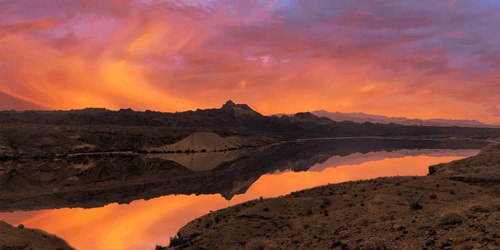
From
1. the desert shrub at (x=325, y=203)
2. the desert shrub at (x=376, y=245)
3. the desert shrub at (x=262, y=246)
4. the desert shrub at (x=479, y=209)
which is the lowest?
the desert shrub at (x=325, y=203)

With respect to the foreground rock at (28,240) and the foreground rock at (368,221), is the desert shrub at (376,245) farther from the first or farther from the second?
the foreground rock at (28,240)

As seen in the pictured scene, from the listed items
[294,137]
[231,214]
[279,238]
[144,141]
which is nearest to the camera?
[279,238]

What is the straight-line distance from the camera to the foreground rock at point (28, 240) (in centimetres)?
1284

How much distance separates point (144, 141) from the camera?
113 m

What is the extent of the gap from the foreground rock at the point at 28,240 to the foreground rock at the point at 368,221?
6.59 meters

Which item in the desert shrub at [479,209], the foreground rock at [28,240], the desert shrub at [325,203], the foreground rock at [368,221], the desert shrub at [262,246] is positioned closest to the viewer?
the foreground rock at [368,221]

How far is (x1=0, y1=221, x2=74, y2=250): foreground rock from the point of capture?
506 inches

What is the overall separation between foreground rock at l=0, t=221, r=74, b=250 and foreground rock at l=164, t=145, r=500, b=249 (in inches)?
260

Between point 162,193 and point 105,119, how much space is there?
158896 millimetres

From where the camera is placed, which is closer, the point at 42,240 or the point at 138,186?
the point at 42,240

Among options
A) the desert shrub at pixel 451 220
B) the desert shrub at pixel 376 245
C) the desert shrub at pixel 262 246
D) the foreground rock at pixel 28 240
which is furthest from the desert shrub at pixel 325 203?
the foreground rock at pixel 28 240

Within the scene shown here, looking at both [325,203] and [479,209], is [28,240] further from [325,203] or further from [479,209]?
[479,209]

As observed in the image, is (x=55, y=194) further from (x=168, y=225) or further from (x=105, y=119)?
(x=105, y=119)

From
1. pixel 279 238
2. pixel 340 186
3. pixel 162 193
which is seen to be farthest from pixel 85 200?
pixel 340 186
